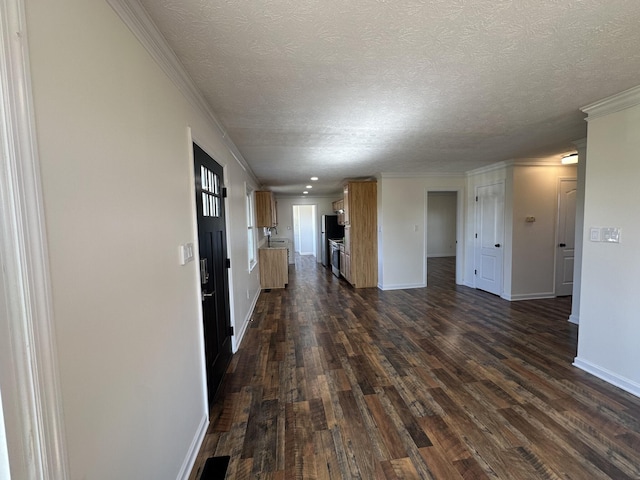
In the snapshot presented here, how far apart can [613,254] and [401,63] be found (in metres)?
2.38

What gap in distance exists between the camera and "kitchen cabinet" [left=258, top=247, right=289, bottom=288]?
6.04 m

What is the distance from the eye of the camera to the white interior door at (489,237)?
4.96 meters

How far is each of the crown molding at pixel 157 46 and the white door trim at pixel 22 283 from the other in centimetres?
61

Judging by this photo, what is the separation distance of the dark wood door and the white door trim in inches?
52.9

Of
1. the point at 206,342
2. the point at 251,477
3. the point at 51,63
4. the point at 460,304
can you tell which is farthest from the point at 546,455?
the point at 460,304

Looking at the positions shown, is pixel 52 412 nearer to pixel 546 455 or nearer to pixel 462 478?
pixel 462 478

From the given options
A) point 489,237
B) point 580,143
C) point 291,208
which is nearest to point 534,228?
point 489,237

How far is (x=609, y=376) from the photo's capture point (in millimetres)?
2398

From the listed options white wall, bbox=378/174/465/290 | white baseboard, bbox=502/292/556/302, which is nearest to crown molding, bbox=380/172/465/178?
white wall, bbox=378/174/465/290

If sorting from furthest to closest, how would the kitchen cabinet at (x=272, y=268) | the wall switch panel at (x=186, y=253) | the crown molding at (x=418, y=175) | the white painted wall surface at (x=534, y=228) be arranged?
the kitchen cabinet at (x=272, y=268), the crown molding at (x=418, y=175), the white painted wall surface at (x=534, y=228), the wall switch panel at (x=186, y=253)

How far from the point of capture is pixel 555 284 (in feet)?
16.0

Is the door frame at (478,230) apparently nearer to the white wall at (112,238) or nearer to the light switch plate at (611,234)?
the light switch plate at (611,234)

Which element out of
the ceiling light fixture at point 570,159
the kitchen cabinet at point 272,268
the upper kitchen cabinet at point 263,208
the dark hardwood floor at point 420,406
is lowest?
the dark hardwood floor at point 420,406

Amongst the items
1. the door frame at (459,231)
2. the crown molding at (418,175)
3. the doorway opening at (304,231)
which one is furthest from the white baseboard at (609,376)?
the doorway opening at (304,231)
